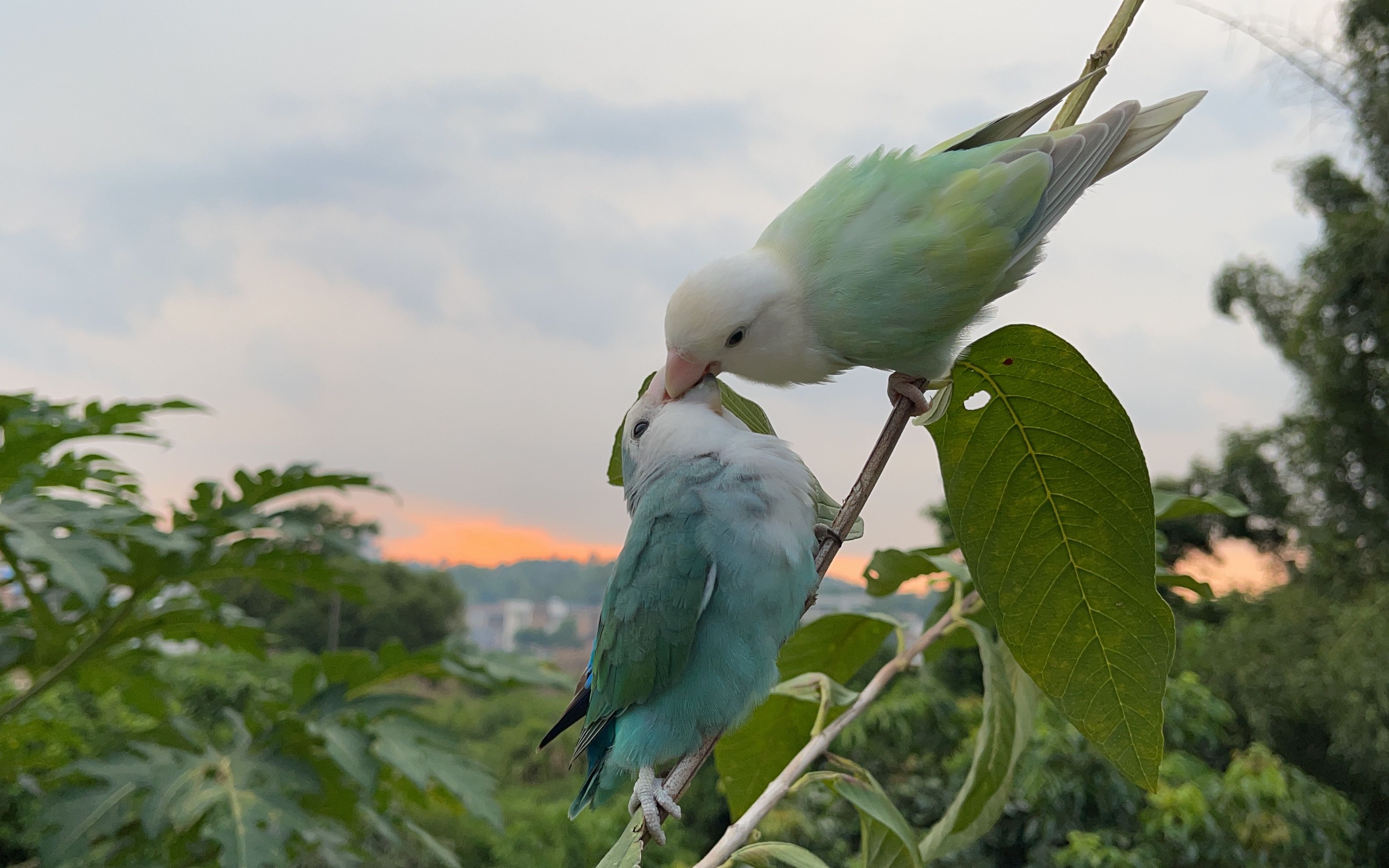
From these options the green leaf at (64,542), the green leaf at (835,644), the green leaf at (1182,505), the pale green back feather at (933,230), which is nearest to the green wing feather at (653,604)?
the pale green back feather at (933,230)

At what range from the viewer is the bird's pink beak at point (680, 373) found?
0.46m

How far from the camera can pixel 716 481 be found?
444 mm

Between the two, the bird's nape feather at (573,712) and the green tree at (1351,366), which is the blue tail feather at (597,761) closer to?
the bird's nape feather at (573,712)

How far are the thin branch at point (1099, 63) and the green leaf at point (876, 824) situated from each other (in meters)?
0.34

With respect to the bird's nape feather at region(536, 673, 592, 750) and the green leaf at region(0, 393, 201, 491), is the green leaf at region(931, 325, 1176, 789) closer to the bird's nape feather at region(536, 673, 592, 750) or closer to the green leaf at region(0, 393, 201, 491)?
the bird's nape feather at region(536, 673, 592, 750)

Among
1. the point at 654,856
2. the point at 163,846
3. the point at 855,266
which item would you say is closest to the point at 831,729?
the point at 855,266

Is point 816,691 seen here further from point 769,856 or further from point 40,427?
point 40,427

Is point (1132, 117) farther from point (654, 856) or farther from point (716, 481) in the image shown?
point (654, 856)

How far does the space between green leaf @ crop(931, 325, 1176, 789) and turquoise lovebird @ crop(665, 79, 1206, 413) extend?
0.03 meters

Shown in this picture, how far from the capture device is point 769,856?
0.44 meters

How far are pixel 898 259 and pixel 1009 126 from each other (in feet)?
0.40

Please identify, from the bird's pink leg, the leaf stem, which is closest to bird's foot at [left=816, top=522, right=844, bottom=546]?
the bird's pink leg

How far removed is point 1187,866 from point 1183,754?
18.5 inches

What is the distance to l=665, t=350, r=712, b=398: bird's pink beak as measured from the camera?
0.46 m
